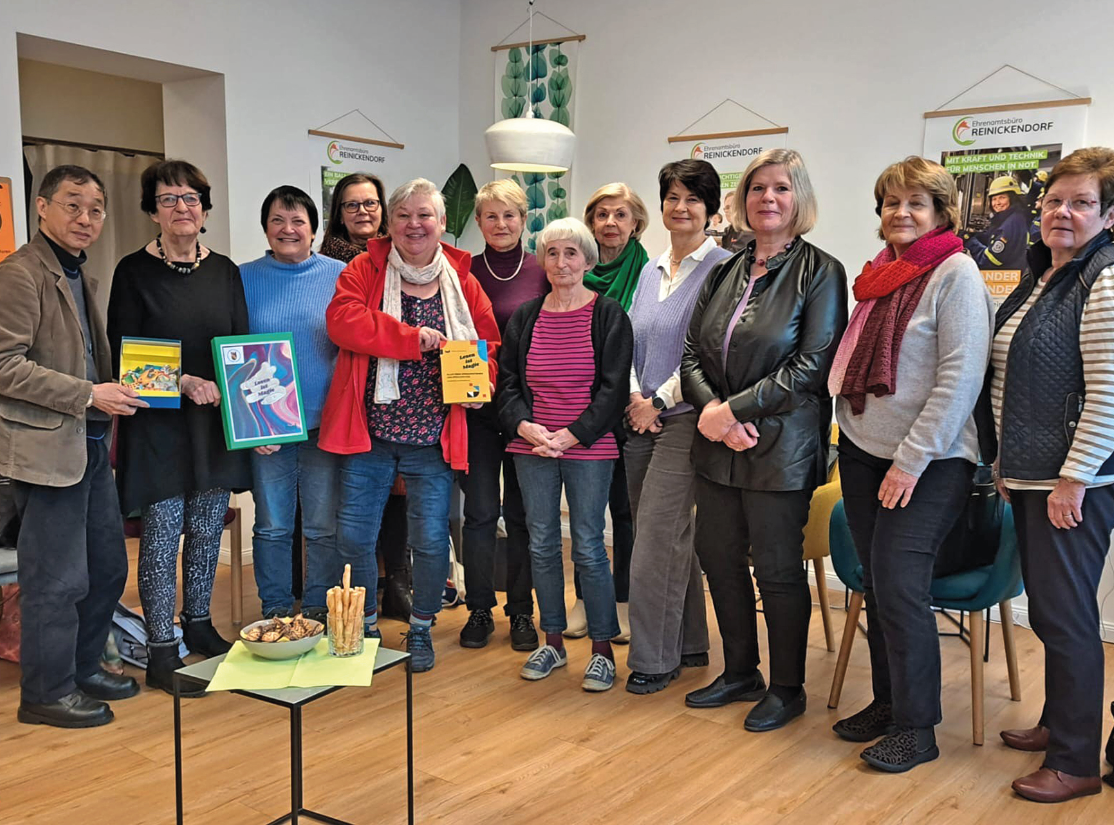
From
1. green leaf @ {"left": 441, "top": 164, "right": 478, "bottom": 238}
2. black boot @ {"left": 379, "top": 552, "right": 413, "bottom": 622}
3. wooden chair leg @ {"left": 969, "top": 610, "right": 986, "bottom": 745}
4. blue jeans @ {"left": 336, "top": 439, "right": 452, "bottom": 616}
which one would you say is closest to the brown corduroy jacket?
blue jeans @ {"left": 336, "top": 439, "right": 452, "bottom": 616}

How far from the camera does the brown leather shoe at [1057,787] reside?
2.52 meters

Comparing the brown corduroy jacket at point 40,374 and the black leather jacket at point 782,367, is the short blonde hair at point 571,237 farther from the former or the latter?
the brown corduroy jacket at point 40,374

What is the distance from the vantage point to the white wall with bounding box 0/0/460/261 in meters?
3.99

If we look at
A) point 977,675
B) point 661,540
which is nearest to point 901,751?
point 977,675

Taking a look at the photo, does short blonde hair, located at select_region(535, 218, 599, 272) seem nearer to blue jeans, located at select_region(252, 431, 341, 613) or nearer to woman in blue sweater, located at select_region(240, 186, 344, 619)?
woman in blue sweater, located at select_region(240, 186, 344, 619)

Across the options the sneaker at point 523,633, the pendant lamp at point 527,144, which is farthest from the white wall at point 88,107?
the sneaker at point 523,633

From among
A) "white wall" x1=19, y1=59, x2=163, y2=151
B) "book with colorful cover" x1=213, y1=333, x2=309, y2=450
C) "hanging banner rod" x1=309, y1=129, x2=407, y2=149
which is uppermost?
"white wall" x1=19, y1=59, x2=163, y2=151

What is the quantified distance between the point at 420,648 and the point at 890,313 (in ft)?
6.16

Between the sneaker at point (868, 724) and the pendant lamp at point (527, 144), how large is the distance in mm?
2768

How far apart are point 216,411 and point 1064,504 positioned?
96.8 inches

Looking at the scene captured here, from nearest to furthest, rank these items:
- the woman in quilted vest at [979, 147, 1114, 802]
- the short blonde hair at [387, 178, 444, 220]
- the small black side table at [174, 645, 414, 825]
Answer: the small black side table at [174, 645, 414, 825]
the woman in quilted vest at [979, 147, 1114, 802]
the short blonde hair at [387, 178, 444, 220]

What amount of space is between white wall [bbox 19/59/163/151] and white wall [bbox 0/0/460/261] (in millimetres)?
1246

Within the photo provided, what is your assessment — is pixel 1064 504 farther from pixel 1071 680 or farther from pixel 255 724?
pixel 255 724

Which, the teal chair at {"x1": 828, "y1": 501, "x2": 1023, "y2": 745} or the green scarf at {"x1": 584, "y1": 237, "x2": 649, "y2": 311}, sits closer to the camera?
the teal chair at {"x1": 828, "y1": 501, "x2": 1023, "y2": 745}
